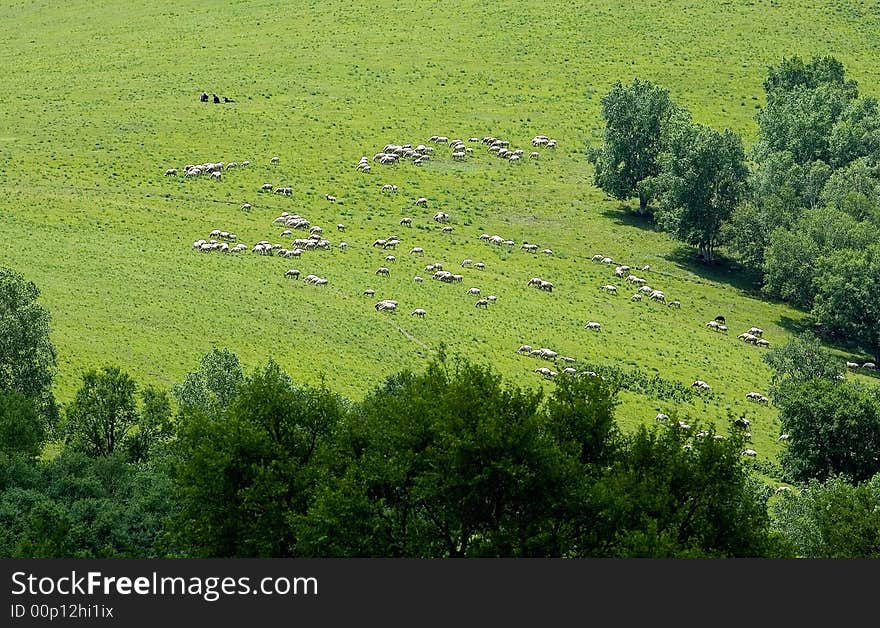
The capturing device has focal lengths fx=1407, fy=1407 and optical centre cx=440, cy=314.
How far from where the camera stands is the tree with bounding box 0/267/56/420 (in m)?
64.8

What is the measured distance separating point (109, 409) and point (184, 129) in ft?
221

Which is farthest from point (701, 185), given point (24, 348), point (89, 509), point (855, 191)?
point (89, 509)

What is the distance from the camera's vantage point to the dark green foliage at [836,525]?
1892 inches

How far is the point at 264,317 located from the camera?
85.9 meters

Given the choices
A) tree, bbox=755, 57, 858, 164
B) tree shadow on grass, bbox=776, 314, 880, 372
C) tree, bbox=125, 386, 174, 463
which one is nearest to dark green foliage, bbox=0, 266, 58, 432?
tree, bbox=125, 386, 174, 463

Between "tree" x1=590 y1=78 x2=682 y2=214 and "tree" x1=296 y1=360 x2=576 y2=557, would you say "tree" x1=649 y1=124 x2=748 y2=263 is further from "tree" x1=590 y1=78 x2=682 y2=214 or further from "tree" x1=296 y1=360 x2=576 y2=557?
"tree" x1=296 y1=360 x2=576 y2=557

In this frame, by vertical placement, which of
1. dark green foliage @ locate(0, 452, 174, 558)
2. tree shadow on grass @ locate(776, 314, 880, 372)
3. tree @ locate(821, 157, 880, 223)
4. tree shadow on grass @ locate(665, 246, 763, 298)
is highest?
tree @ locate(821, 157, 880, 223)

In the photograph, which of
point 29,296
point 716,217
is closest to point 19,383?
point 29,296

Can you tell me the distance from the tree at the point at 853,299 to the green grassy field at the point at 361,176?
3481mm

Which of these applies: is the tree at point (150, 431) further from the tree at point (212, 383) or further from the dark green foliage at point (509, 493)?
the dark green foliage at point (509, 493)

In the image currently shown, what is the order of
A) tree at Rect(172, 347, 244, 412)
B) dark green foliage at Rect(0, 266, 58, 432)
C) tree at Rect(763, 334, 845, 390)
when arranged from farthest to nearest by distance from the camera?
tree at Rect(763, 334, 845, 390) → dark green foliage at Rect(0, 266, 58, 432) → tree at Rect(172, 347, 244, 412)

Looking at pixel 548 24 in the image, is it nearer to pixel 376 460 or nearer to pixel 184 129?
pixel 184 129

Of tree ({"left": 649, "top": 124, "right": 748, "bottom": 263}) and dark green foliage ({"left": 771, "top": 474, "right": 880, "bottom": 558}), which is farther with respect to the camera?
tree ({"left": 649, "top": 124, "right": 748, "bottom": 263})

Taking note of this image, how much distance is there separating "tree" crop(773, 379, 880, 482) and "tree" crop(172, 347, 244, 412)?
1128 inches
